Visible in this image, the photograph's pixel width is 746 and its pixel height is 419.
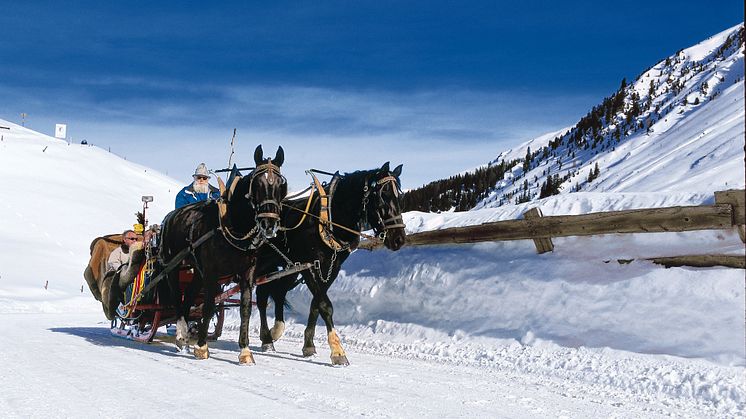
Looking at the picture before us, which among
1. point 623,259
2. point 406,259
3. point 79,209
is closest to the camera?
point 623,259

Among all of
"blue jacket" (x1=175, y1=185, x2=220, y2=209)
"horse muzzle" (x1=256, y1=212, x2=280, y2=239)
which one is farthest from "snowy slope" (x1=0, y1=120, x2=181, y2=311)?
"horse muzzle" (x1=256, y1=212, x2=280, y2=239)

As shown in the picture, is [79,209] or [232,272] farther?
[79,209]

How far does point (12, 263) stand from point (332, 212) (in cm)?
3229

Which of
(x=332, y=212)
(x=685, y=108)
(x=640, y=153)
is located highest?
(x=685, y=108)

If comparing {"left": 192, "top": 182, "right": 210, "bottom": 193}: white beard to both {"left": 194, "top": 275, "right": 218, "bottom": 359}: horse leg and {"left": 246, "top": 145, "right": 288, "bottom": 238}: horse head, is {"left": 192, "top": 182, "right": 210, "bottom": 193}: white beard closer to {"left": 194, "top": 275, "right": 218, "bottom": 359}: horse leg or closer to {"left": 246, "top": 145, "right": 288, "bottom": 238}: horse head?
{"left": 194, "top": 275, "right": 218, "bottom": 359}: horse leg

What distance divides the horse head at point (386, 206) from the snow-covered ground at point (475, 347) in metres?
1.59

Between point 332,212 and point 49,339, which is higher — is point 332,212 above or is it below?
above

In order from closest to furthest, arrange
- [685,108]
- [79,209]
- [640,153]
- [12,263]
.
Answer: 1. [12,263]
2. [79,209]
3. [640,153]
4. [685,108]

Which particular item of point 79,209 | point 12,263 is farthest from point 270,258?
point 79,209

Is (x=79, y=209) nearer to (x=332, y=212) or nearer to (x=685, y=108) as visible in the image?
(x=332, y=212)

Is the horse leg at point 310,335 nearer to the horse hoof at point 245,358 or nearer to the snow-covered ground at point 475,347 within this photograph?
the snow-covered ground at point 475,347

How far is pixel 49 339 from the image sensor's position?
10.6 m

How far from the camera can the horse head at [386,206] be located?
8375 millimetres

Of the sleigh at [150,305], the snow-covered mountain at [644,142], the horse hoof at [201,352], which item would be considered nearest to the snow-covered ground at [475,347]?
the horse hoof at [201,352]
